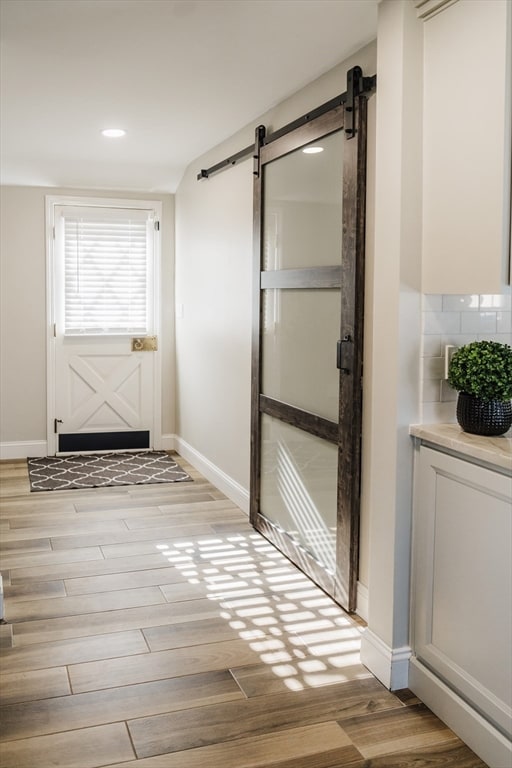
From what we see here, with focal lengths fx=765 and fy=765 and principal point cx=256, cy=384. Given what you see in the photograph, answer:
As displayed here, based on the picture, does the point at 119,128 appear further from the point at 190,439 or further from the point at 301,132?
the point at 190,439

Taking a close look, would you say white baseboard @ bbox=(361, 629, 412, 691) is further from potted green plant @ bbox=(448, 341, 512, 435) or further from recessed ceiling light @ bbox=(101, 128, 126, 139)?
recessed ceiling light @ bbox=(101, 128, 126, 139)

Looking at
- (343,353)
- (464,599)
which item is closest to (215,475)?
(343,353)

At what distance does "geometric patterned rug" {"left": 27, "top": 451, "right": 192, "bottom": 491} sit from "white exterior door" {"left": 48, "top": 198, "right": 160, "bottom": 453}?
0.79ft

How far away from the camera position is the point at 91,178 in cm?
600

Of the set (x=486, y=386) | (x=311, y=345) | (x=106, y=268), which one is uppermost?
(x=106, y=268)

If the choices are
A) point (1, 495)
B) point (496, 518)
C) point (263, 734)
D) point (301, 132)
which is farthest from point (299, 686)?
point (1, 495)

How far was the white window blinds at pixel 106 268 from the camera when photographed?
6320 mm

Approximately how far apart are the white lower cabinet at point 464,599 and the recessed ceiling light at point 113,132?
3.05 meters

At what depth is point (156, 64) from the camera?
3.38 m

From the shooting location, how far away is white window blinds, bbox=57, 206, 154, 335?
6.32m

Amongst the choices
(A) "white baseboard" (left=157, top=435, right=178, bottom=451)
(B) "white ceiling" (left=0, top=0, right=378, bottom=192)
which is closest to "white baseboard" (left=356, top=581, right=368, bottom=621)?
(B) "white ceiling" (left=0, top=0, right=378, bottom=192)

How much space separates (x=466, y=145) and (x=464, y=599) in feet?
4.51

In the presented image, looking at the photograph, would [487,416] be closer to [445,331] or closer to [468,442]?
[468,442]

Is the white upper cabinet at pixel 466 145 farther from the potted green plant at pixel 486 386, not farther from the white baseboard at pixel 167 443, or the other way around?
the white baseboard at pixel 167 443
